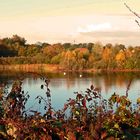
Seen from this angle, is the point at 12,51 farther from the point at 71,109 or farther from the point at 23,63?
the point at 71,109

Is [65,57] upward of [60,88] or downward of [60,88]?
upward

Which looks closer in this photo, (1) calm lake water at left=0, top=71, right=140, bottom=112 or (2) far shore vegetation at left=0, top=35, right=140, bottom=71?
(1) calm lake water at left=0, top=71, right=140, bottom=112

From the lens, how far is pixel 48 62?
8350 centimetres

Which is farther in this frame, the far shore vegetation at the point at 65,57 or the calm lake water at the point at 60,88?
the far shore vegetation at the point at 65,57

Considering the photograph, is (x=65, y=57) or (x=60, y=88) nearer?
(x=60, y=88)

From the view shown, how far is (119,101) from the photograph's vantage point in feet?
12.1

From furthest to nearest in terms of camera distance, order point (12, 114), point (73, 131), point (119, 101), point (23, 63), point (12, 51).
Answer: point (12, 51) < point (23, 63) < point (119, 101) < point (12, 114) < point (73, 131)

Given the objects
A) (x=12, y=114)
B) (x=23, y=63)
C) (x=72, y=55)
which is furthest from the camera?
(x=72, y=55)

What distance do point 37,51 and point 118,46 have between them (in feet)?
58.7

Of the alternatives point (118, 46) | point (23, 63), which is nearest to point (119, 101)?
point (23, 63)

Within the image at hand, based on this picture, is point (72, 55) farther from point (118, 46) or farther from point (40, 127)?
point (40, 127)

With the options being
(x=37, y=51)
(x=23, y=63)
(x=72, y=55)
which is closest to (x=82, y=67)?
(x=72, y=55)

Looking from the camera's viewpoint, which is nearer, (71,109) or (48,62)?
(71,109)

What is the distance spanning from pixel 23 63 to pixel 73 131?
7702cm
